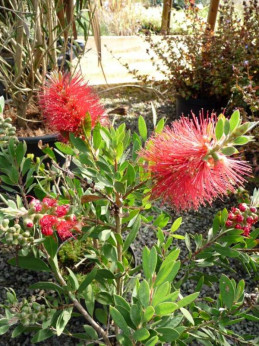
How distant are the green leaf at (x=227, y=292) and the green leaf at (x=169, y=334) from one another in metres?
0.18

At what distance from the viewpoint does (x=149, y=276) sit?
60 cm

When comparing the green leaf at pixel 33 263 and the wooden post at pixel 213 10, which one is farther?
the wooden post at pixel 213 10

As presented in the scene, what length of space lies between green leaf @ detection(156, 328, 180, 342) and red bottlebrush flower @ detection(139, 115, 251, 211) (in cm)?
20

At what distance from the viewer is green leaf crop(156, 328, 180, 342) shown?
61 centimetres

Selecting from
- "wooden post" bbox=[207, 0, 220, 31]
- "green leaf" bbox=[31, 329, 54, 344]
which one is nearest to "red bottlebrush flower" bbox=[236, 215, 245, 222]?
"green leaf" bbox=[31, 329, 54, 344]

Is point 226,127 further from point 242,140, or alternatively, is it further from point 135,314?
point 135,314

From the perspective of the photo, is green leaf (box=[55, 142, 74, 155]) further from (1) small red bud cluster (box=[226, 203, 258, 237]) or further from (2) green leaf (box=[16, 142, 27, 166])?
(1) small red bud cluster (box=[226, 203, 258, 237])

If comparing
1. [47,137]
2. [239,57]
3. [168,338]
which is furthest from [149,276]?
[239,57]

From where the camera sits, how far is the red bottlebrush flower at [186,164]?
0.56m

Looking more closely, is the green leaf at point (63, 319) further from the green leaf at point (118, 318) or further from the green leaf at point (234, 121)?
the green leaf at point (234, 121)

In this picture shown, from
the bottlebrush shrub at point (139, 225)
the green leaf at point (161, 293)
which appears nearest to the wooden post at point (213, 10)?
the bottlebrush shrub at point (139, 225)

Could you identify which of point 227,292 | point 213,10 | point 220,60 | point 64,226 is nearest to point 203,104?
point 220,60

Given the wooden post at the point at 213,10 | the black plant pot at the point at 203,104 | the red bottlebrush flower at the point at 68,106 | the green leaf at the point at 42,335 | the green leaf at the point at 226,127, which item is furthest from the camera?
the wooden post at the point at 213,10

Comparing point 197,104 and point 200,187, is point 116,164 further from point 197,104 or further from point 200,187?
point 197,104
